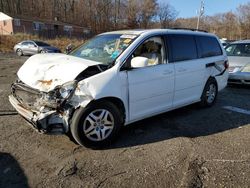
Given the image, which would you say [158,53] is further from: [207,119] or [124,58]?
[207,119]

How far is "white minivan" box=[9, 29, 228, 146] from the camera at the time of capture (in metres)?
3.80

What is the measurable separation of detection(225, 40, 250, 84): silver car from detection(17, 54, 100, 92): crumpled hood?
634cm

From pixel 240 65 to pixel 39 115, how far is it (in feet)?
24.3

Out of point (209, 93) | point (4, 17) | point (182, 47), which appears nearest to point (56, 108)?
point (182, 47)

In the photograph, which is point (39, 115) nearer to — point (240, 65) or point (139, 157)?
point (139, 157)

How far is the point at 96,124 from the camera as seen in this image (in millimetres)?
4051

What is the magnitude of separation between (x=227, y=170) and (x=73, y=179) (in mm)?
2027

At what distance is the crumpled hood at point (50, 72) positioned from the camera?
12.7 ft

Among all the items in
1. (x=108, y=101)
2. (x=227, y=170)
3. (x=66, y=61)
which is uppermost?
(x=66, y=61)

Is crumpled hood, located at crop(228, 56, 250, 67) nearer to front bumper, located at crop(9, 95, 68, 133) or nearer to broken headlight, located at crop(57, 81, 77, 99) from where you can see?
broken headlight, located at crop(57, 81, 77, 99)

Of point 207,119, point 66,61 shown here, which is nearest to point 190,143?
point 207,119

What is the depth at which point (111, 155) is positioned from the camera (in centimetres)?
395

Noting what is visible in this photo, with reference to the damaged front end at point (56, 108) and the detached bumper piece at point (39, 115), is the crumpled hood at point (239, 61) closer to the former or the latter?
the damaged front end at point (56, 108)

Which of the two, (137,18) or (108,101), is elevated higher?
(137,18)
